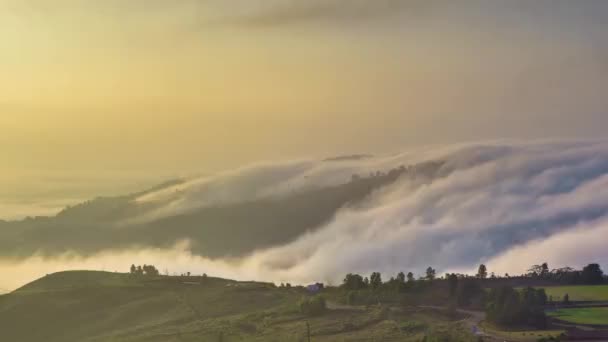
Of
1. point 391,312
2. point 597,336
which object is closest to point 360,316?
point 391,312

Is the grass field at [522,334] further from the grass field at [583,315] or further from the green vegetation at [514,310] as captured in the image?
the grass field at [583,315]

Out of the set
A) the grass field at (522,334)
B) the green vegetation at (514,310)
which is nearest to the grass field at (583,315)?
the green vegetation at (514,310)

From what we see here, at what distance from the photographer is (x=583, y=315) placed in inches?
7318

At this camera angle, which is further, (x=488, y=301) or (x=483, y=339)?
(x=488, y=301)

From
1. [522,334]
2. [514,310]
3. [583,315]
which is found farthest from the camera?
[583,315]

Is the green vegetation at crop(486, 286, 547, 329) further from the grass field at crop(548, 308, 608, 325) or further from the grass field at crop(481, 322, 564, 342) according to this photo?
the grass field at crop(548, 308, 608, 325)

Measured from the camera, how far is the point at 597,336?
162625mm

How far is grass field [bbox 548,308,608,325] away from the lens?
179 meters

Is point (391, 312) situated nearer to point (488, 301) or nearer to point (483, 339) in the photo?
point (488, 301)

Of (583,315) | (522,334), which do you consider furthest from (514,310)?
(583,315)

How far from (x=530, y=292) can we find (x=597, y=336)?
29.6 m

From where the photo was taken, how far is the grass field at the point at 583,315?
179 meters

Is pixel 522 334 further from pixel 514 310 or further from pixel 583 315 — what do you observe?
pixel 583 315

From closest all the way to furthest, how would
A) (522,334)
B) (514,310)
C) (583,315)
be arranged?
(522,334)
(514,310)
(583,315)
